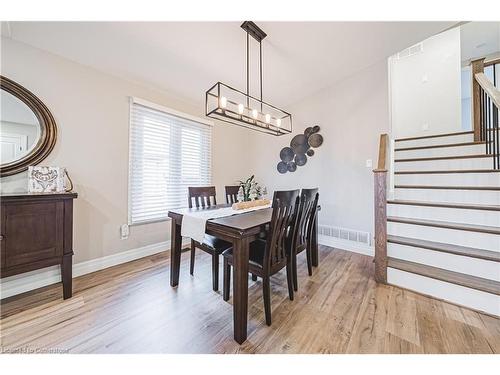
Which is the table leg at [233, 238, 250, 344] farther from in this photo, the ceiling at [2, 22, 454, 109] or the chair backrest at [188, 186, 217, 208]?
the ceiling at [2, 22, 454, 109]

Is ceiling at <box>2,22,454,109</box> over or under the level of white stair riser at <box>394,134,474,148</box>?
over

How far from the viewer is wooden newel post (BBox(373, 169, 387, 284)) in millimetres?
2141

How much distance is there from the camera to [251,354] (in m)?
1.26

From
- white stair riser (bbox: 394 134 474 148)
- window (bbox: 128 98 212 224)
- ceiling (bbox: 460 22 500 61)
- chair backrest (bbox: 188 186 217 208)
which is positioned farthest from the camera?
ceiling (bbox: 460 22 500 61)

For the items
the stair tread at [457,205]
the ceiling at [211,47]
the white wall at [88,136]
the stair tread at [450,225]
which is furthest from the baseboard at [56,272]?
the stair tread at [457,205]

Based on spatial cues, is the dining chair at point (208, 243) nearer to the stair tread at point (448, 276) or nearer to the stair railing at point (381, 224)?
the stair railing at point (381, 224)

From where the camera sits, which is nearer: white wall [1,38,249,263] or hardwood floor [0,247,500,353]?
hardwood floor [0,247,500,353]

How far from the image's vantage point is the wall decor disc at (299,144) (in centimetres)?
370

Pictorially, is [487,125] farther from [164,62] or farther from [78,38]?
[78,38]

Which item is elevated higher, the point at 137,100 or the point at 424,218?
the point at 137,100

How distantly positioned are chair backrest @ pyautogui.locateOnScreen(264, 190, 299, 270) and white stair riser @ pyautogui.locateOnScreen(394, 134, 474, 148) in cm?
301

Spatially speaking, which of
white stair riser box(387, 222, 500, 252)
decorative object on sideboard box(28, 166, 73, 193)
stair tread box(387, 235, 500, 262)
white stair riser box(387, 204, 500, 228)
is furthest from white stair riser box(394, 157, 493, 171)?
decorative object on sideboard box(28, 166, 73, 193)
